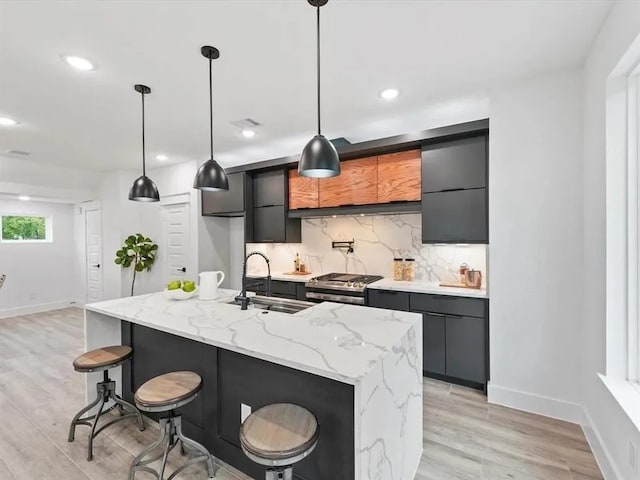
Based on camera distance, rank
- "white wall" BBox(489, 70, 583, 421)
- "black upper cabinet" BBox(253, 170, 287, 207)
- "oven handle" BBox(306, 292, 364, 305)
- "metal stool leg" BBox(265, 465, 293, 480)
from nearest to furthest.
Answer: "metal stool leg" BBox(265, 465, 293, 480)
"white wall" BBox(489, 70, 583, 421)
"oven handle" BBox(306, 292, 364, 305)
"black upper cabinet" BBox(253, 170, 287, 207)

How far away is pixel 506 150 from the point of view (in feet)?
8.71

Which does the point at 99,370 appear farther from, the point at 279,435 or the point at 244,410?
the point at 279,435

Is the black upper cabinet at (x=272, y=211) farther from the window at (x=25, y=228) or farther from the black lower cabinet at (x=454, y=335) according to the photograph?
the window at (x=25, y=228)

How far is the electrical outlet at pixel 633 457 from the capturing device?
1.51m

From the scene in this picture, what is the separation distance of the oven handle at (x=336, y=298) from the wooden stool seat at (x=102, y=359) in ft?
6.39

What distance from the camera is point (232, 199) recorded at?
4621 millimetres

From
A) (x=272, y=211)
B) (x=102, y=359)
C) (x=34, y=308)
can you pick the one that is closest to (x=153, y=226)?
(x=272, y=211)

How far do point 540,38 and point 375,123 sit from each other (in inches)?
67.1

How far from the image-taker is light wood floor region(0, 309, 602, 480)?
195 cm

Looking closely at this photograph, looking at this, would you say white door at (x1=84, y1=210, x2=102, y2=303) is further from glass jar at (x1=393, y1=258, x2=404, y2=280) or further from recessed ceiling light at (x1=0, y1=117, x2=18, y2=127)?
glass jar at (x1=393, y1=258, x2=404, y2=280)

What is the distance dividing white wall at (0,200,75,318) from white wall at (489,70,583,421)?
26.5 feet

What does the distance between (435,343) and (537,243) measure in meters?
1.30

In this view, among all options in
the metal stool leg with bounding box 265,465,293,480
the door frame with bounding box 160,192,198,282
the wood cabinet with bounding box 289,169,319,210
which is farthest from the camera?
the door frame with bounding box 160,192,198,282

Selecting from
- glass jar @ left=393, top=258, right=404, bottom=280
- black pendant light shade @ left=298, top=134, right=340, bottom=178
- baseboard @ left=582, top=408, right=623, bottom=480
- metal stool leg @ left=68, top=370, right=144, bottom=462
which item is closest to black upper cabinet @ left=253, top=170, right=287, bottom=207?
glass jar @ left=393, top=258, right=404, bottom=280
